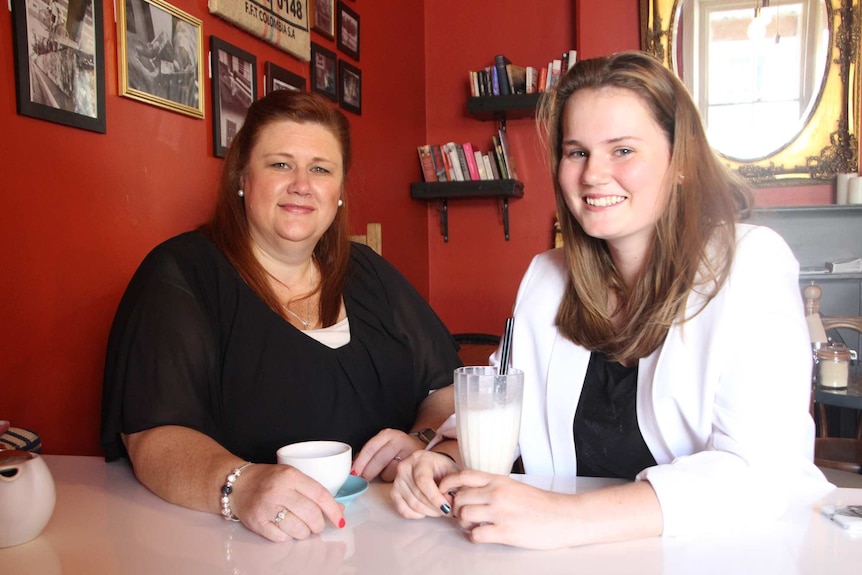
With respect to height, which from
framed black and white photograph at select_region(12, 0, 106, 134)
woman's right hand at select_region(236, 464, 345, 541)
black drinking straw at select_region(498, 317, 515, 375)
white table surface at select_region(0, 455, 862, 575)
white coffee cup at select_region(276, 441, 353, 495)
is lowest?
white table surface at select_region(0, 455, 862, 575)

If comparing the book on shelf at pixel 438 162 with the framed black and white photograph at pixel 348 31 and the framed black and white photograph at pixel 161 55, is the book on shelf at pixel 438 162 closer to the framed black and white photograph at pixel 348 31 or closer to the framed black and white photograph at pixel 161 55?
the framed black and white photograph at pixel 348 31

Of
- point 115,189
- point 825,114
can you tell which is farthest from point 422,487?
point 825,114

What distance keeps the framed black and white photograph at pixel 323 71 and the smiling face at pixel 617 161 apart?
208cm

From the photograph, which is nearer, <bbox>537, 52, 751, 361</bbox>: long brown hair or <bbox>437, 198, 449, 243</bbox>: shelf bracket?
<bbox>537, 52, 751, 361</bbox>: long brown hair

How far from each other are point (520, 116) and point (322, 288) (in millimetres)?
3160

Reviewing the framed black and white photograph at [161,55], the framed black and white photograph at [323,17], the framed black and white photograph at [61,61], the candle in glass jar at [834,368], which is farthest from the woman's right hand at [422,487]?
the framed black and white photograph at [323,17]

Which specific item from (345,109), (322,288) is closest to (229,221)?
(322,288)

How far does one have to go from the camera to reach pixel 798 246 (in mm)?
4199

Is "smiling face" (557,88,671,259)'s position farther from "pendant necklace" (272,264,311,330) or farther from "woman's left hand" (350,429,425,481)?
"pendant necklace" (272,264,311,330)

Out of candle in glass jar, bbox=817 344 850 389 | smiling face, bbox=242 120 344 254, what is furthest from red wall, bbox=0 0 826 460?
candle in glass jar, bbox=817 344 850 389

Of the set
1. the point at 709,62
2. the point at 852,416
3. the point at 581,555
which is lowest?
the point at 852,416

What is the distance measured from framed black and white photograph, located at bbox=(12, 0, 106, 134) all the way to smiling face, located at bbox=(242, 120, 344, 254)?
50 centimetres

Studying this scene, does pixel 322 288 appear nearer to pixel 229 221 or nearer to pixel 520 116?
pixel 229 221

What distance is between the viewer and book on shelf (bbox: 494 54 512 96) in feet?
14.3
